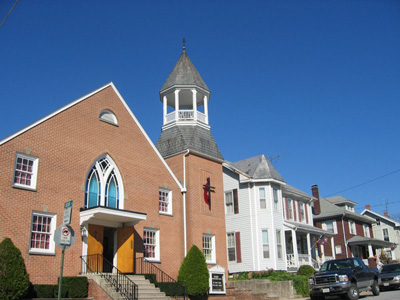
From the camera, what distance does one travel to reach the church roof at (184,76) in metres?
27.6

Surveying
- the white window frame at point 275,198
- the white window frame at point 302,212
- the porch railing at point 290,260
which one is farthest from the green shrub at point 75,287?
the white window frame at point 302,212

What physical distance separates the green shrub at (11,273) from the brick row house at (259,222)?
19.5 meters

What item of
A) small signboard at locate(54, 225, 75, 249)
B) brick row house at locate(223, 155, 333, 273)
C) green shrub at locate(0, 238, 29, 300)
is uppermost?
brick row house at locate(223, 155, 333, 273)

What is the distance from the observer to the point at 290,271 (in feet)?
104

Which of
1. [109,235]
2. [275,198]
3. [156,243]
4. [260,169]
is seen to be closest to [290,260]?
[275,198]

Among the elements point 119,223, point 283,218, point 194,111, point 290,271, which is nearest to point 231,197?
point 283,218

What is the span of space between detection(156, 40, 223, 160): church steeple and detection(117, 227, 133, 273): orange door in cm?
697

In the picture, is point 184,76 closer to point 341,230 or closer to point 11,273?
point 11,273

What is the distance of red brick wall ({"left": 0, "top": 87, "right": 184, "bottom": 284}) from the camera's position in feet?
54.6

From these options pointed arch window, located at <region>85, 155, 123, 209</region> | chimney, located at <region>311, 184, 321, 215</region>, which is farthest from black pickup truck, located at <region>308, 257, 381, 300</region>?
chimney, located at <region>311, 184, 321, 215</region>

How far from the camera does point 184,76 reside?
91.8 feet

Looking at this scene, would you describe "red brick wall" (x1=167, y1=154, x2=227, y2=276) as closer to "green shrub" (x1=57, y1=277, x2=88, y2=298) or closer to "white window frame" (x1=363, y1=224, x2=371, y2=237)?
"green shrub" (x1=57, y1=277, x2=88, y2=298)

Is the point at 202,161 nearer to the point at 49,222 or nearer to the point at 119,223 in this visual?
the point at 119,223

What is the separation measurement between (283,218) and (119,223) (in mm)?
17361
